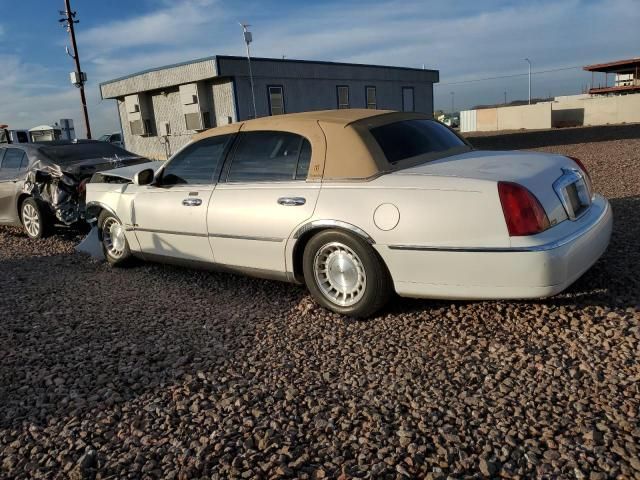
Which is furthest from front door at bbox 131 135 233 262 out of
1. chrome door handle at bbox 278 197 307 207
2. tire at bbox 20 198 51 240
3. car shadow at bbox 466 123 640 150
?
car shadow at bbox 466 123 640 150

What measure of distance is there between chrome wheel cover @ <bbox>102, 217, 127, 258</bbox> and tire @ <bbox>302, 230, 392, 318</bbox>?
268 centimetres

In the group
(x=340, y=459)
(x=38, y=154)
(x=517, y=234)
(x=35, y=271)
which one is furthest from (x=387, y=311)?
(x=38, y=154)

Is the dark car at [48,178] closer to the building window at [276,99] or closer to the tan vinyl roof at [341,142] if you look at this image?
the tan vinyl roof at [341,142]

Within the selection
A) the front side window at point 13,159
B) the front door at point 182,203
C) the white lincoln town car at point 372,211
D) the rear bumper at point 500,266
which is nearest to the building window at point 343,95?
the front side window at point 13,159

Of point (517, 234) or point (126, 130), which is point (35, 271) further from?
point (126, 130)

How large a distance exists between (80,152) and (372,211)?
638 centimetres

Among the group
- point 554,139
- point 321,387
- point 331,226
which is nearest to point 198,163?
point 331,226

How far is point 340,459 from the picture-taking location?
97.4 inches

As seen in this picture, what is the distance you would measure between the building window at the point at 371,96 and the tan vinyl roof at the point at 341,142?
21174 mm

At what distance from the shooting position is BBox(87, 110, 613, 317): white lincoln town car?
338cm

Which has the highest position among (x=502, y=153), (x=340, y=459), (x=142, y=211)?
(x=502, y=153)

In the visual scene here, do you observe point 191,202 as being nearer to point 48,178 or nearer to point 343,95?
point 48,178

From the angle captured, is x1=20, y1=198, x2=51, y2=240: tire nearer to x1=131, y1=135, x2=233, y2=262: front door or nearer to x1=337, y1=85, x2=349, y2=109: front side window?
x1=131, y1=135, x2=233, y2=262: front door

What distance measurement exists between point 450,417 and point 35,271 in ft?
17.0
